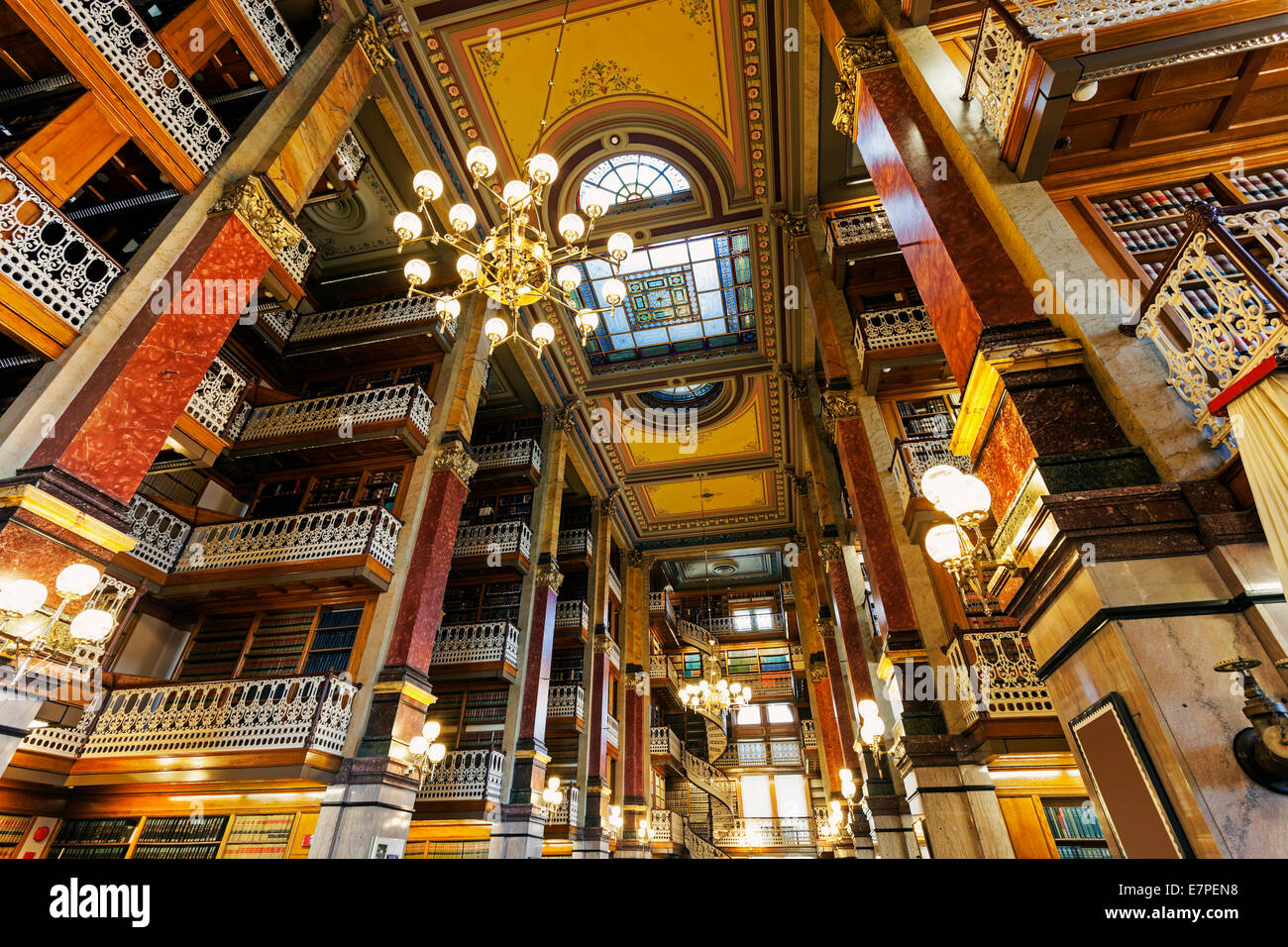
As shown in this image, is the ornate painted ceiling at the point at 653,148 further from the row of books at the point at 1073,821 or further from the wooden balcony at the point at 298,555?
the row of books at the point at 1073,821

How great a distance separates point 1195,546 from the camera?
94.0 inches

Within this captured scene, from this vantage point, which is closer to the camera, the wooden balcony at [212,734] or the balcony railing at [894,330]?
the wooden balcony at [212,734]

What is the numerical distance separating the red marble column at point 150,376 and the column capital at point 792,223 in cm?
801

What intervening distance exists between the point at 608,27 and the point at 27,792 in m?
12.0

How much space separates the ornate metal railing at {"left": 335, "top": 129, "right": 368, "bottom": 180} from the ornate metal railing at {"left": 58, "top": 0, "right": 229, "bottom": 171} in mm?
2694

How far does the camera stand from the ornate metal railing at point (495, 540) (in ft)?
35.4

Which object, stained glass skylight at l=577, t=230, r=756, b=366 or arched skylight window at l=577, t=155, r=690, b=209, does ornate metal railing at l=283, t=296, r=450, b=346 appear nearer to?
arched skylight window at l=577, t=155, r=690, b=209

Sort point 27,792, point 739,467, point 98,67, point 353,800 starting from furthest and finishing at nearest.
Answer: point 739,467
point 27,792
point 353,800
point 98,67

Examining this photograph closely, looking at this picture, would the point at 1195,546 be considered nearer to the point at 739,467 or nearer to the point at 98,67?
the point at 98,67

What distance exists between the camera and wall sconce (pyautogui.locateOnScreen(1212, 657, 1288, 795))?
185 cm

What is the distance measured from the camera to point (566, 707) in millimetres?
12148

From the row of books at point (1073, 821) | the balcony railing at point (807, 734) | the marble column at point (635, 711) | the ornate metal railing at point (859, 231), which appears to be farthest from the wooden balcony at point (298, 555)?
the balcony railing at point (807, 734)
